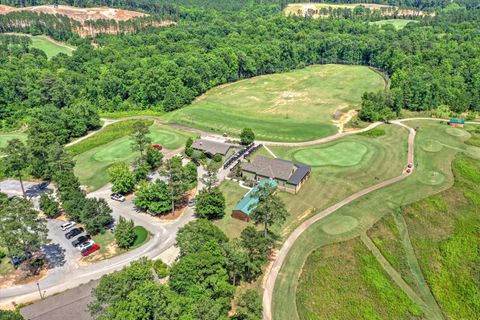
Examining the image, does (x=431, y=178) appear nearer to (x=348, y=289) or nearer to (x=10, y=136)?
(x=348, y=289)

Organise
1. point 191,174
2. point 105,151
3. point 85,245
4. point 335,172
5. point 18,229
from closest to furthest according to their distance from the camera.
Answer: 1. point 18,229
2. point 85,245
3. point 191,174
4. point 335,172
5. point 105,151

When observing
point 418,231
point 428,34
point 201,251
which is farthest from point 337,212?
point 428,34

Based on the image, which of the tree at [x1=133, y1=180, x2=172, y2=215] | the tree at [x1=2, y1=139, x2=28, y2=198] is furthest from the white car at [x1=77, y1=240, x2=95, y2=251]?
the tree at [x1=2, y1=139, x2=28, y2=198]

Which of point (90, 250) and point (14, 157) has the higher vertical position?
point (14, 157)

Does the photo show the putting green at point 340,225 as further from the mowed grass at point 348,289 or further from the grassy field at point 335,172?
the grassy field at point 335,172

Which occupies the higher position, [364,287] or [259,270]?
[259,270]

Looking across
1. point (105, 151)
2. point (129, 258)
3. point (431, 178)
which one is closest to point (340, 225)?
point (431, 178)

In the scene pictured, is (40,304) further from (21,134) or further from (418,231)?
(21,134)
